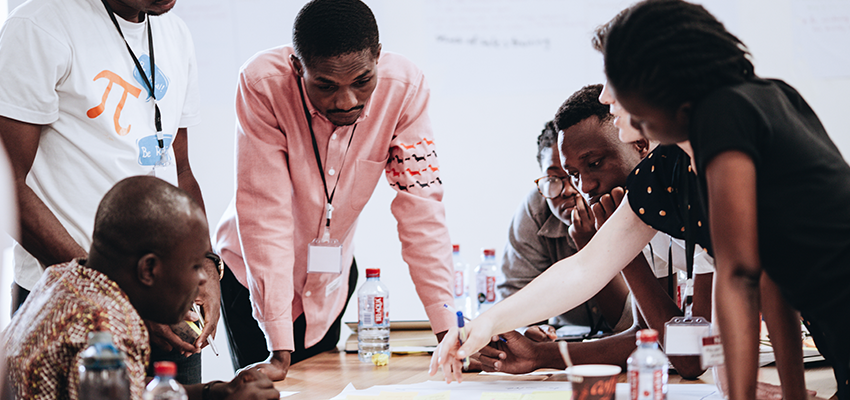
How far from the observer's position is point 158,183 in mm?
1181

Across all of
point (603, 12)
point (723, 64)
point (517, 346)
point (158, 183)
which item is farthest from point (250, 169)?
point (603, 12)

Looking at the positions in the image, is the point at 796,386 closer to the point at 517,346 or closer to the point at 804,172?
the point at 804,172

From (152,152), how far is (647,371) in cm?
140

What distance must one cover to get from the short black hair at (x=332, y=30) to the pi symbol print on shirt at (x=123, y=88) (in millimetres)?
436

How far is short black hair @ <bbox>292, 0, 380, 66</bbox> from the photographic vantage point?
5.48ft

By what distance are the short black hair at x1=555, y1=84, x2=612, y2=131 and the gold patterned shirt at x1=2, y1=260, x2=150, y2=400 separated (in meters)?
1.46

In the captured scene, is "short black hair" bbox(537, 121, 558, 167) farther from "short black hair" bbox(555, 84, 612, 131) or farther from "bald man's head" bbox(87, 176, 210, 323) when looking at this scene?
"bald man's head" bbox(87, 176, 210, 323)

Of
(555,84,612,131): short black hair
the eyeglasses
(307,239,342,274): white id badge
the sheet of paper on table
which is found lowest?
the sheet of paper on table

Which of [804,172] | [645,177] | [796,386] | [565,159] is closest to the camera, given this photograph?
[804,172]

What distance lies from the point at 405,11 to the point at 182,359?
2.31 meters

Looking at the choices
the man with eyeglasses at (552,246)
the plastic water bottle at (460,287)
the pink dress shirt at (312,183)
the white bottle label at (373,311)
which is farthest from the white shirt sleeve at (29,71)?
the plastic water bottle at (460,287)

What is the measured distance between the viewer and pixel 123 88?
1.79 metres

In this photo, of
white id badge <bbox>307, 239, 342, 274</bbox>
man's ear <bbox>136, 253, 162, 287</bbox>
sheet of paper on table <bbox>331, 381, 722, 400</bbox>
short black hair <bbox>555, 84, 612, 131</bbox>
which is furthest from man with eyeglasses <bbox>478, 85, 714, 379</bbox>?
man's ear <bbox>136, 253, 162, 287</bbox>

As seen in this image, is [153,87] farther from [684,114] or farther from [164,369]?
[684,114]
